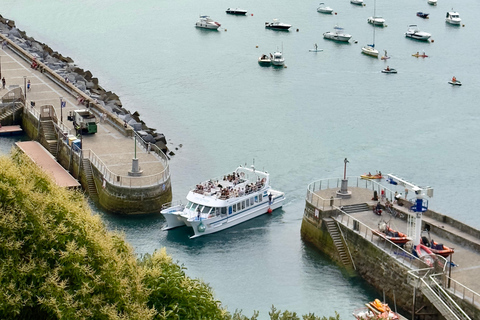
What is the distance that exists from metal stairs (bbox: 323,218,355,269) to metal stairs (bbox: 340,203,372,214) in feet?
5.47

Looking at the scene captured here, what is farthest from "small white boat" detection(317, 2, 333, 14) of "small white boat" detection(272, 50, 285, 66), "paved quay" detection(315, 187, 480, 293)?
"paved quay" detection(315, 187, 480, 293)

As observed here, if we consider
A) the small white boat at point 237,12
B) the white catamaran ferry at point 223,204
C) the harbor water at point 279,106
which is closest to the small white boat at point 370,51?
the harbor water at point 279,106

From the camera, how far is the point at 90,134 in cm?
8431

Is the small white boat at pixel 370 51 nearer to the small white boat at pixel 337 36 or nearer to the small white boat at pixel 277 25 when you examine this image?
the small white boat at pixel 337 36

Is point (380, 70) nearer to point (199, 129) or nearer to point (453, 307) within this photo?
point (199, 129)

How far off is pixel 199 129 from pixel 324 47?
5347cm

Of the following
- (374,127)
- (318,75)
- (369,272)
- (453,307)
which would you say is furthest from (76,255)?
(318,75)

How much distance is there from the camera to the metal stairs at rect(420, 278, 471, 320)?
169 ft

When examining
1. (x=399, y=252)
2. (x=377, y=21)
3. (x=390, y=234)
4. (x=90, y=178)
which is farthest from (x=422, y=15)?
(x=399, y=252)

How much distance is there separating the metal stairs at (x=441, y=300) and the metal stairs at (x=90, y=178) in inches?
1217

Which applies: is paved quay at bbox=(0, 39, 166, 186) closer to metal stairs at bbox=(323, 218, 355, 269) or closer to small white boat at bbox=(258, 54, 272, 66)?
metal stairs at bbox=(323, 218, 355, 269)

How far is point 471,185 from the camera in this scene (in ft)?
274

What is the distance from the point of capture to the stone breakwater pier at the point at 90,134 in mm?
72938

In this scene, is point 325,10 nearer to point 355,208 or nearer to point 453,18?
point 453,18
